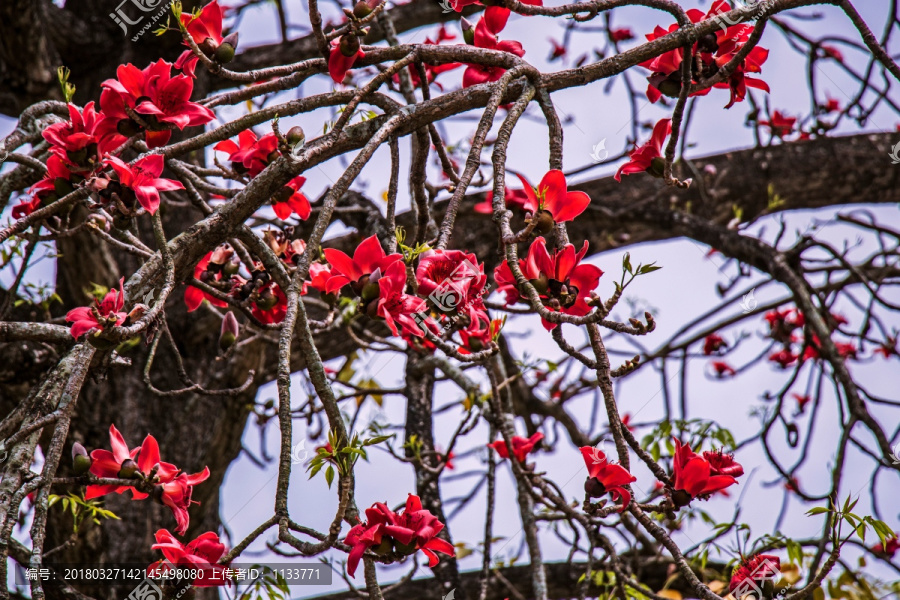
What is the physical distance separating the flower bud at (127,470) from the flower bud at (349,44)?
82cm

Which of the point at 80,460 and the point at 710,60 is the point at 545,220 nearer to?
the point at 710,60

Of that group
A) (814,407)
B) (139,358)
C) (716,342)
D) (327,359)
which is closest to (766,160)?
(716,342)

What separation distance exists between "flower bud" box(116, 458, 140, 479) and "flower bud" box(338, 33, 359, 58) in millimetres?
816

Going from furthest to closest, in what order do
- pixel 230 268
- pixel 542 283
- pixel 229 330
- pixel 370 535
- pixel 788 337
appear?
pixel 788 337 < pixel 229 330 < pixel 230 268 < pixel 542 283 < pixel 370 535

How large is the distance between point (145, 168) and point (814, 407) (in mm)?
2297

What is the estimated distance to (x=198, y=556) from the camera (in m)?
1.23

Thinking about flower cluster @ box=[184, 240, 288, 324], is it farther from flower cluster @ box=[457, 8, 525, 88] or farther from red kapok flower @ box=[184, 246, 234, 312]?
flower cluster @ box=[457, 8, 525, 88]

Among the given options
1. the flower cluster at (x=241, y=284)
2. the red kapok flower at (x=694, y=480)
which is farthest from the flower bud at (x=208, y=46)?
the red kapok flower at (x=694, y=480)

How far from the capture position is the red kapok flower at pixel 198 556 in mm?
1182

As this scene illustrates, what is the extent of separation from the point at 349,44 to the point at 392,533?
2.60 ft

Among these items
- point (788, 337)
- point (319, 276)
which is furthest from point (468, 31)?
point (788, 337)

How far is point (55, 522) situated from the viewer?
7.05 ft

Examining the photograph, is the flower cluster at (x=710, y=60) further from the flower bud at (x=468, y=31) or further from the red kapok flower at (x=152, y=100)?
the red kapok flower at (x=152, y=100)

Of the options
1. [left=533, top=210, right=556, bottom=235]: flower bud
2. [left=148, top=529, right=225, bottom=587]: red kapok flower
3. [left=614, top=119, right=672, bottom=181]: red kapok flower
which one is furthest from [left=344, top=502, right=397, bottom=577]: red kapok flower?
[left=614, top=119, right=672, bottom=181]: red kapok flower
